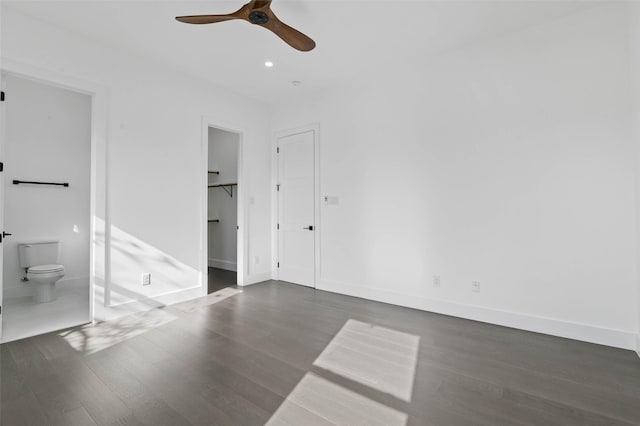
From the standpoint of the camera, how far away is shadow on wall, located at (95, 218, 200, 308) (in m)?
3.27

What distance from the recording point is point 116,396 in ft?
6.32

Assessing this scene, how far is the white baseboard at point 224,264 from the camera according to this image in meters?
5.98

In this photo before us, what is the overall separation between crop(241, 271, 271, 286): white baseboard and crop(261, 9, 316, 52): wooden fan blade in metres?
3.46

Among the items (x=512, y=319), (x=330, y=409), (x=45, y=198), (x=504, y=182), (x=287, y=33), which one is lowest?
(x=330, y=409)

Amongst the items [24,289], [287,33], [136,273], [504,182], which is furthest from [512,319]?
[24,289]

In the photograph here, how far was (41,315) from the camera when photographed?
3393 mm

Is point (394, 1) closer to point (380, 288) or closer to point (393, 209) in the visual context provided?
point (393, 209)

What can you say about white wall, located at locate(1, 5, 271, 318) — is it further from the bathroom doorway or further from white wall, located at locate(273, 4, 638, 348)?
white wall, located at locate(273, 4, 638, 348)

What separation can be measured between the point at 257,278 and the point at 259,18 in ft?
12.3

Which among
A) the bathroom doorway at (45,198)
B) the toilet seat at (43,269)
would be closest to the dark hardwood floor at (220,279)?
the bathroom doorway at (45,198)

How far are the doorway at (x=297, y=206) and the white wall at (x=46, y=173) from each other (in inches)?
119

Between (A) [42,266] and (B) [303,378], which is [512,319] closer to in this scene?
(B) [303,378]

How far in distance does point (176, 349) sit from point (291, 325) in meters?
1.10

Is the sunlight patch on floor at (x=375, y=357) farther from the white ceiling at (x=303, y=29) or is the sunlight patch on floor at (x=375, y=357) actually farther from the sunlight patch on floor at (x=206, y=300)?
the white ceiling at (x=303, y=29)
